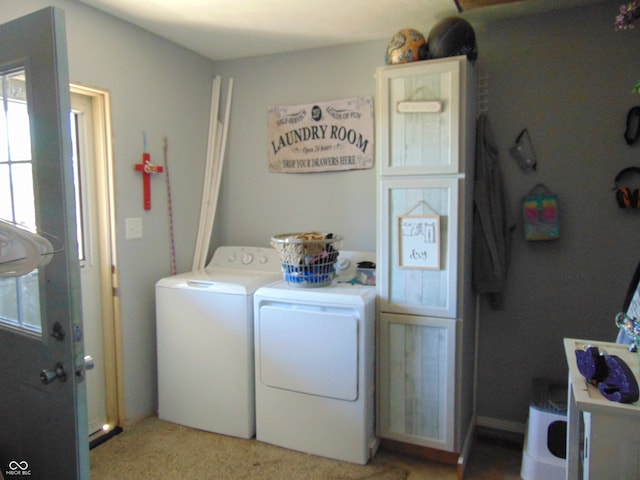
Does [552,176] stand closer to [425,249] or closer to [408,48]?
[425,249]

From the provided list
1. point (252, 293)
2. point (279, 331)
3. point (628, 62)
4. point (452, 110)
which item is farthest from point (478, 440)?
point (628, 62)

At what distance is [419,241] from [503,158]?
2.62 feet

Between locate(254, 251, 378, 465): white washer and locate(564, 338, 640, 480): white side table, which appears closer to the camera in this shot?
locate(564, 338, 640, 480): white side table

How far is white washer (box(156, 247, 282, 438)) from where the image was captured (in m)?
2.52

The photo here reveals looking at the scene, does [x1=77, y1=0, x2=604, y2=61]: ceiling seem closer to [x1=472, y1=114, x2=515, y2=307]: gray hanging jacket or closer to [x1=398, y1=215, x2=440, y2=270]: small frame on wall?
[x1=472, y1=114, x2=515, y2=307]: gray hanging jacket

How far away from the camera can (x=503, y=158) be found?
8.38 ft

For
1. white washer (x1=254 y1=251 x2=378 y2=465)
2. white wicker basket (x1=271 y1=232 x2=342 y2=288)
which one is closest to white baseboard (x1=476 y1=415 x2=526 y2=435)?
white washer (x1=254 y1=251 x2=378 y2=465)

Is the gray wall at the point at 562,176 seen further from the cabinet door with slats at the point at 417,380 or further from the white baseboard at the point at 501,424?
the cabinet door with slats at the point at 417,380

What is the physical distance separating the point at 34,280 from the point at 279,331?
1261 millimetres

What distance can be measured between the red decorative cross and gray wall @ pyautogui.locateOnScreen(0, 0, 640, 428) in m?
0.04

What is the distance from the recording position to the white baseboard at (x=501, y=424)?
8.57 ft

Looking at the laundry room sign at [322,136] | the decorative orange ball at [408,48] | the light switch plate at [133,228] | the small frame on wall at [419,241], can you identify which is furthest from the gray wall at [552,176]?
the light switch plate at [133,228]

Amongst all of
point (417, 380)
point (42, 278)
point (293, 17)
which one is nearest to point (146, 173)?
point (293, 17)

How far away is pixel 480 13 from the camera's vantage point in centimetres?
239
